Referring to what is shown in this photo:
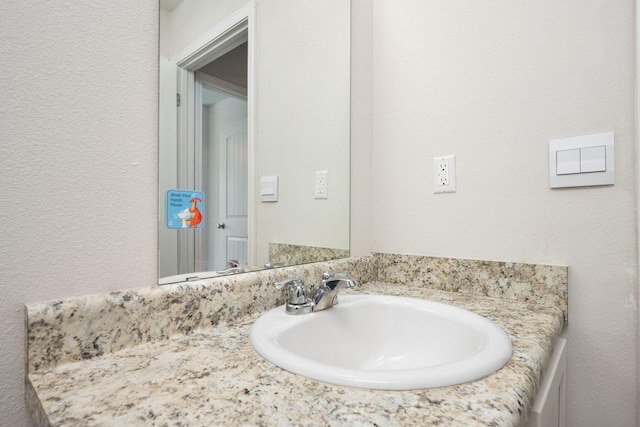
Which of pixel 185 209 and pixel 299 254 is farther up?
pixel 185 209

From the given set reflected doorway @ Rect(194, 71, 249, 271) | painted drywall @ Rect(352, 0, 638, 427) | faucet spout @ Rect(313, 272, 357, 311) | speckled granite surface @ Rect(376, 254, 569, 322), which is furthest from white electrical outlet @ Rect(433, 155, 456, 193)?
reflected doorway @ Rect(194, 71, 249, 271)

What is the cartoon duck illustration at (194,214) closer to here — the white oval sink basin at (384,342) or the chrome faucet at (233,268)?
the chrome faucet at (233,268)

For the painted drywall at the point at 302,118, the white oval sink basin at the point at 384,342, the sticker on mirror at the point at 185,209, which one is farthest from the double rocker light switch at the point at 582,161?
the sticker on mirror at the point at 185,209

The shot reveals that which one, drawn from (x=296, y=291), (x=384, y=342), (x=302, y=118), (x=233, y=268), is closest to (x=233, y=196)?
(x=233, y=268)

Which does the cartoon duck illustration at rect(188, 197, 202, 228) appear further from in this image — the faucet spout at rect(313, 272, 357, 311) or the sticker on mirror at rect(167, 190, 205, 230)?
the faucet spout at rect(313, 272, 357, 311)

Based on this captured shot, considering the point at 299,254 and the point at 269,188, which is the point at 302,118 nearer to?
the point at 269,188

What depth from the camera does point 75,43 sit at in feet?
1.69

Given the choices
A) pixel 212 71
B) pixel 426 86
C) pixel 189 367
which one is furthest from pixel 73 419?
pixel 426 86

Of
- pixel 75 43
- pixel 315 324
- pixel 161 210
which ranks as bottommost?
pixel 315 324

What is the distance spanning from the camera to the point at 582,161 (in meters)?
0.78

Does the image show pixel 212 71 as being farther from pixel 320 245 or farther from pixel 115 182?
pixel 320 245

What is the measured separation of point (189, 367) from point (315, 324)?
0.31 meters

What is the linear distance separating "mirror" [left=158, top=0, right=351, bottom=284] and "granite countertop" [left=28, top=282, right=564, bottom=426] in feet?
0.65

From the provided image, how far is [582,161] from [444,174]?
13.3 inches
